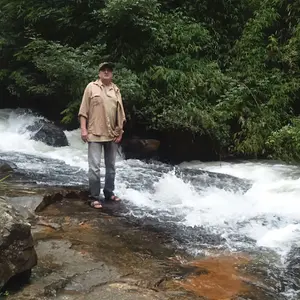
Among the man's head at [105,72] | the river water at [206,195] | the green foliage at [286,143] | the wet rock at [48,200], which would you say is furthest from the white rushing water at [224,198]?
the man's head at [105,72]

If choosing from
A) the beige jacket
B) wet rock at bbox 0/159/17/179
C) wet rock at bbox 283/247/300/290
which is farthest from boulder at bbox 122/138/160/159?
wet rock at bbox 283/247/300/290

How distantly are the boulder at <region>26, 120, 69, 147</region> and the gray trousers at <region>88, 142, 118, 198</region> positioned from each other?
543 centimetres

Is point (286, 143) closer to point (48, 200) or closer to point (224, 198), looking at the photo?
point (224, 198)

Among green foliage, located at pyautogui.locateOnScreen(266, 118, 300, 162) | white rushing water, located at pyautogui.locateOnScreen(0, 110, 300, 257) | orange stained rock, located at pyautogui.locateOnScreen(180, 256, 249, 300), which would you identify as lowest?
white rushing water, located at pyautogui.locateOnScreen(0, 110, 300, 257)

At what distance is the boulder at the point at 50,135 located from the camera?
1148 centimetres

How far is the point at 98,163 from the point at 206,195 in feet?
6.67

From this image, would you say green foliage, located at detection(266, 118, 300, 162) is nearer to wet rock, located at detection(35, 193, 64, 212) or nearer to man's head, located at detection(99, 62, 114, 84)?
man's head, located at detection(99, 62, 114, 84)

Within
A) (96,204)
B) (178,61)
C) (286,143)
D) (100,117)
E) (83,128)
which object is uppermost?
(178,61)

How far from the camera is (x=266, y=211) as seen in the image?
21.2 ft

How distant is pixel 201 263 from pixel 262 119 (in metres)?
6.68

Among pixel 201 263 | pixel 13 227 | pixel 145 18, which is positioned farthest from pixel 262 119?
pixel 13 227

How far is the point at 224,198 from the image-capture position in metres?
7.02

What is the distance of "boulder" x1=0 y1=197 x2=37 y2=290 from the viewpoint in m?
3.29

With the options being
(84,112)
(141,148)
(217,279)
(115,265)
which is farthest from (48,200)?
(141,148)
